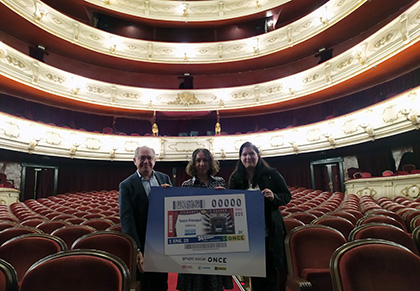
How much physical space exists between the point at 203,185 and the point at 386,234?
4.71 ft

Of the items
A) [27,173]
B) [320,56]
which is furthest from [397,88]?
[27,173]

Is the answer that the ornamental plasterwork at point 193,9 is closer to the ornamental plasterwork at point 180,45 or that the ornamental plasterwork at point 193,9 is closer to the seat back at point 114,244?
the ornamental plasterwork at point 180,45

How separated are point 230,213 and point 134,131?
→ 12.8 metres

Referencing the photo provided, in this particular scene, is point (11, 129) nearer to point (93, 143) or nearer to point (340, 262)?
point (93, 143)

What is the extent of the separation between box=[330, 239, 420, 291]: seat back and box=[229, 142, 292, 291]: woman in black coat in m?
0.42

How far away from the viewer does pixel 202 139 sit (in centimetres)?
1148

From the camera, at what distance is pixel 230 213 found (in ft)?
4.81

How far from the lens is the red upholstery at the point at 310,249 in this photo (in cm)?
190

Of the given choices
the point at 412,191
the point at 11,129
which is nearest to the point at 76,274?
the point at 412,191

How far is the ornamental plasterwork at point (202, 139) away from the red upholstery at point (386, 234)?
5931mm

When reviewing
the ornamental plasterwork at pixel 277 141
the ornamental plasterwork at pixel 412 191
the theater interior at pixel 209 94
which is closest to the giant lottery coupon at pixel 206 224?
the theater interior at pixel 209 94

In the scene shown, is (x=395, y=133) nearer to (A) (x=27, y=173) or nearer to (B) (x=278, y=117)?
(B) (x=278, y=117)

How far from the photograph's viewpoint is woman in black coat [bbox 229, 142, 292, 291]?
5.47ft

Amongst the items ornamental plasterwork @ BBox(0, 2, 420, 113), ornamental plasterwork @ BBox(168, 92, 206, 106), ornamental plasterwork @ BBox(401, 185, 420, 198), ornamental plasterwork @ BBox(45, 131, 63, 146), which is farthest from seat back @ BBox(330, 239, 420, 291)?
ornamental plasterwork @ BBox(168, 92, 206, 106)
